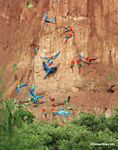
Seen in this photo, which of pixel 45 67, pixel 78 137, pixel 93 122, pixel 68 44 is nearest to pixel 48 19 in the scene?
pixel 68 44

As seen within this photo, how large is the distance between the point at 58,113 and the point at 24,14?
874cm

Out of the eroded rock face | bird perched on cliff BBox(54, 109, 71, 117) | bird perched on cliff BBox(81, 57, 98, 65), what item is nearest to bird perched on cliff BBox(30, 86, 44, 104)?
the eroded rock face

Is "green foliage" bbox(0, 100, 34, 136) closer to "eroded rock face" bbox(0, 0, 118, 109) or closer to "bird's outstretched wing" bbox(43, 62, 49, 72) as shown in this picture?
"eroded rock face" bbox(0, 0, 118, 109)

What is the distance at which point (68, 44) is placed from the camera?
1124 inches

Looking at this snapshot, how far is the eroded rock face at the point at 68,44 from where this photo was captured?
89.3ft

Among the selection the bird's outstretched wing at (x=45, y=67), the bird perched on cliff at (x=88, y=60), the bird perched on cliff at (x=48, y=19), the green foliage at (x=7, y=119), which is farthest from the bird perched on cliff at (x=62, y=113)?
the green foliage at (x=7, y=119)

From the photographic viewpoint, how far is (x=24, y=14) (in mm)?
31469

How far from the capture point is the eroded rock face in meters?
27.2

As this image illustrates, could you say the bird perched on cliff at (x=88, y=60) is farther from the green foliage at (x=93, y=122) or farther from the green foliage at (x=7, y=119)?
the green foliage at (x=7, y=119)

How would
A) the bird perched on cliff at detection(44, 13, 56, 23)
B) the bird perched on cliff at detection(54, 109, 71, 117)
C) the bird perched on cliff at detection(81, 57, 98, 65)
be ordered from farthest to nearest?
the bird perched on cliff at detection(44, 13, 56, 23) → the bird perched on cliff at detection(81, 57, 98, 65) → the bird perched on cliff at detection(54, 109, 71, 117)

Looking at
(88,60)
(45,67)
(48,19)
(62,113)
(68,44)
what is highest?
(48,19)

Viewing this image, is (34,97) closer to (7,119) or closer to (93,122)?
(93,122)

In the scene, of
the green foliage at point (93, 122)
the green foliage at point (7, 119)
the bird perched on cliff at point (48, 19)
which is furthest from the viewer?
the bird perched on cliff at point (48, 19)

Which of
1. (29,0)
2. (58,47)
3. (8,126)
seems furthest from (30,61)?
(8,126)
